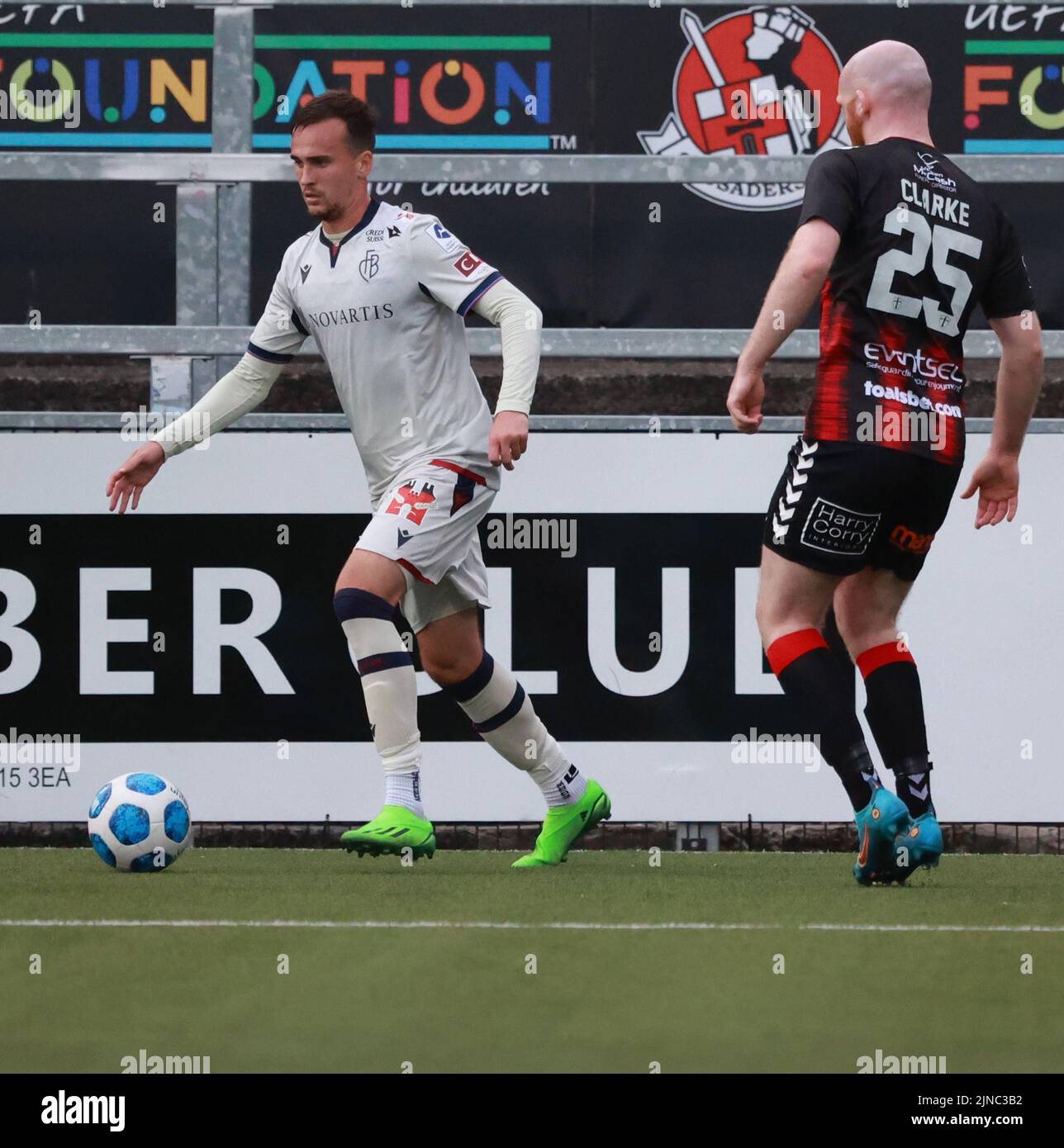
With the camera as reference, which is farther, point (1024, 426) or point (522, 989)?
point (1024, 426)

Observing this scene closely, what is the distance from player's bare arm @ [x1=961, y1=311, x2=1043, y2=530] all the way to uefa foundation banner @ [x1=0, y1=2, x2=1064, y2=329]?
7.07ft

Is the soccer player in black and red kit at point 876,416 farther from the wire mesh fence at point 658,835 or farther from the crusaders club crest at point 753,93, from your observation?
the crusaders club crest at point 753,93

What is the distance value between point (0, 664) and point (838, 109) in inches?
137

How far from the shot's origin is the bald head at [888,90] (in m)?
4.47

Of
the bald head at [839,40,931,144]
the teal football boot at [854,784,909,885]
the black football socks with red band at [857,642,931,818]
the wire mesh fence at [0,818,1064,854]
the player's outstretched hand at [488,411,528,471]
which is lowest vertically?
the wire mesh fence at [0,818,1064,854]

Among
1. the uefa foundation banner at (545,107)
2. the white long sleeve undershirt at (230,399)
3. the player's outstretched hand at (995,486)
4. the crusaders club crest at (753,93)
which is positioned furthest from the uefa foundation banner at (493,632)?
the crusaders club crest at (753,93)

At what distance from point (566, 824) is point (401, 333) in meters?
1.37

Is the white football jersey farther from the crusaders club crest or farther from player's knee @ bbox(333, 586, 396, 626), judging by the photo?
the crusaders club crest

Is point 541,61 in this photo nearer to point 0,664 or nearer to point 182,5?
point 182,5

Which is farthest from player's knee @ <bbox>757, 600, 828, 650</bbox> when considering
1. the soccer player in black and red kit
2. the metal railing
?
the metal railing

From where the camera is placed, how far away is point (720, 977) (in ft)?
9.79

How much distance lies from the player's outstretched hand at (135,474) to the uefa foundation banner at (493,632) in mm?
1048

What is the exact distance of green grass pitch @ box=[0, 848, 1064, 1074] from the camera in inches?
96.0

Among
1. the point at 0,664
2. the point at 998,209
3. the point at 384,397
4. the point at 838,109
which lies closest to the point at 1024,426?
the point at 998,209
